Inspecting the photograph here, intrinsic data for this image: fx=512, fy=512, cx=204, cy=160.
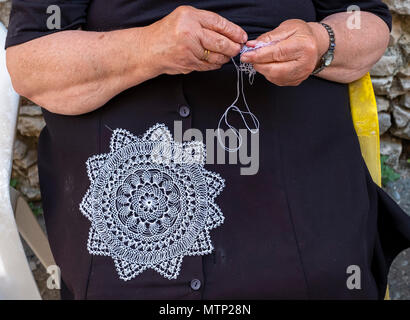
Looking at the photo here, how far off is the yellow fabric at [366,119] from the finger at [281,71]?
36cm

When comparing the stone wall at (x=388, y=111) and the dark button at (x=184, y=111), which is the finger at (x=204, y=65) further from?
the stone wall at (x=388, y=111)

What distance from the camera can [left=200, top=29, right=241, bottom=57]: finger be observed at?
1.08m

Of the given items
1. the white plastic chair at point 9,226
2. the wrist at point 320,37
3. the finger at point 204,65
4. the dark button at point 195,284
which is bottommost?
the dark button at point 195,284

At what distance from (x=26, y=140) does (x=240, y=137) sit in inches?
54.4

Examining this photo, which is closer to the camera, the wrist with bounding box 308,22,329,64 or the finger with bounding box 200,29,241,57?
the finger with bounding box 200,29,241,57

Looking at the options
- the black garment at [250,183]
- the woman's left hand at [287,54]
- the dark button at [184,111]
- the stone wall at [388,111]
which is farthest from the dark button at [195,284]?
the stone wall at [388,111]

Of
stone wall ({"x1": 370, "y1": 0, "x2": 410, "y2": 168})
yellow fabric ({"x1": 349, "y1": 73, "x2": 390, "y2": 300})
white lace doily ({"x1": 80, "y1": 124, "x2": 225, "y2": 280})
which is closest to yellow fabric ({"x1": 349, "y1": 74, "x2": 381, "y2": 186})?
yellow fabric ({"x1": 349, "y1": 73, "x2": 390, "y2": 300})

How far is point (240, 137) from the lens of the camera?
1.27m

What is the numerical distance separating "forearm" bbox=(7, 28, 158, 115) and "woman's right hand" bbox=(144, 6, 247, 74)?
0.17ft

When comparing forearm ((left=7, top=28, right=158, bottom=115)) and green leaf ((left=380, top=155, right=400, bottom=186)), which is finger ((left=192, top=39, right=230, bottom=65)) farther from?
green leaf ((left=380, top=155, right=400, bottom=186))

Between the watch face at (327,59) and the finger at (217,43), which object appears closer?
the finger at (217,43)

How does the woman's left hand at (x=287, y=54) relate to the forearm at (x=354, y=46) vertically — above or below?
below

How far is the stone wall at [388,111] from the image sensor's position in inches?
85.4
